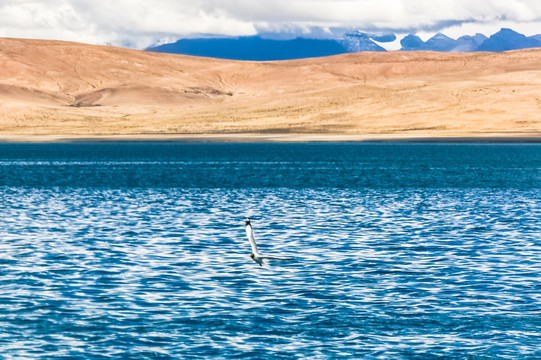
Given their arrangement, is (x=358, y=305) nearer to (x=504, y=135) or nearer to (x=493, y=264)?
(x=493, y=264)

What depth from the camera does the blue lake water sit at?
68.9ft

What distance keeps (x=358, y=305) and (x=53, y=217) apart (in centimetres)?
2611

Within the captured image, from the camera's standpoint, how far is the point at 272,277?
94.4 ft

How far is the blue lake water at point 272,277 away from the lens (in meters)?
21.0

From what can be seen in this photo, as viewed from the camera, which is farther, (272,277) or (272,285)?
(272,277)

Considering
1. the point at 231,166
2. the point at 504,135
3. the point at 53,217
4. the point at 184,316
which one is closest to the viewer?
the point at 184,316

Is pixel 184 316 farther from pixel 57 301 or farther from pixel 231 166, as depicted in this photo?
pixel 231 166

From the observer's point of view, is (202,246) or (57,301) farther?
(202,246)

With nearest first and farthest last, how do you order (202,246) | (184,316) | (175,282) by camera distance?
(184,316), (175,282), (202,246)

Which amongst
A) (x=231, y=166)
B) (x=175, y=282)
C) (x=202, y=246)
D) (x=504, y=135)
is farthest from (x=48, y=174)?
(x=504, y=135)

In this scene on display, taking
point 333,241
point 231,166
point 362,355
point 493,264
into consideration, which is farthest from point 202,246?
point 231,166

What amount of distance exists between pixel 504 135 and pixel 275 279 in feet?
563

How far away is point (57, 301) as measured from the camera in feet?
83.0

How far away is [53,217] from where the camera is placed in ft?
157
